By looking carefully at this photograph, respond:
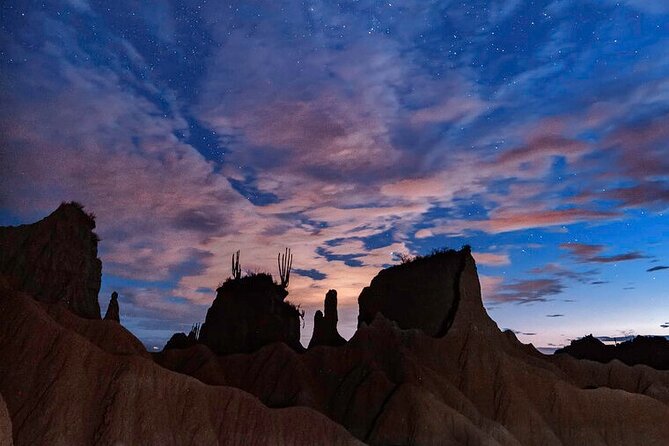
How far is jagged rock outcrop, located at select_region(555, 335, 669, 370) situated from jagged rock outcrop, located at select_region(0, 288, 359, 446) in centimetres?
7935

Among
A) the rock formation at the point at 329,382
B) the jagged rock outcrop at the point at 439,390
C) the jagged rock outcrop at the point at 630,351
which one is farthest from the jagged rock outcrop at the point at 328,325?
the jagged rock outcrop at the point at 630,351

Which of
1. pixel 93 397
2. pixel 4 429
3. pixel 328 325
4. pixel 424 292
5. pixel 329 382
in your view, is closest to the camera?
pixel 4 429

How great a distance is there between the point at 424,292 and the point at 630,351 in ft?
178

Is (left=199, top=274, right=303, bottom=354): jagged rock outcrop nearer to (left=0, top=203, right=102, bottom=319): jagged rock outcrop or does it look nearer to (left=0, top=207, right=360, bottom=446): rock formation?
(left=0, top=203, right=102, bottom=319): jagged rock outcrop

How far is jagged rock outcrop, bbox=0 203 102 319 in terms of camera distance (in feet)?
168

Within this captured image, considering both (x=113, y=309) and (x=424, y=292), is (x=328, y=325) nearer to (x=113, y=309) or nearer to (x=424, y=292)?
(x=424, y=292)

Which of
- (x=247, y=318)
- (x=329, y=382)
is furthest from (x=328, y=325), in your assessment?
(x=329, y=382)

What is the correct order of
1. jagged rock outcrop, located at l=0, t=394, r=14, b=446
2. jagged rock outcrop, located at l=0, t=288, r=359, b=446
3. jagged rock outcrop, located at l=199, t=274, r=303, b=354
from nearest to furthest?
jagged rock outcrop, located at l=0, t=394, r=14, b=446
jagged rock outcrop, located at l=0, t=288, r=359, b=446
jagged rock outcrop, located at l=199, t=274, r=303, b=354

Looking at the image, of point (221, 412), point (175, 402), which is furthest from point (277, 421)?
point (175, 402)

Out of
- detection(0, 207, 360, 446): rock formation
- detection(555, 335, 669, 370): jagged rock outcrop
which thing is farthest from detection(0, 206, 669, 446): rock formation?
detection(555, 335, 669, 370): jagged rock outcrop

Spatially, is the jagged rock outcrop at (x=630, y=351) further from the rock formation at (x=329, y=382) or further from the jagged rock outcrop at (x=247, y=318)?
the jagged rock outcrop at (x=247, y=318)

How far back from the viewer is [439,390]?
57562mm

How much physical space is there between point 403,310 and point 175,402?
41.0 metres

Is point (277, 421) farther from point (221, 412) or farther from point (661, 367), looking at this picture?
point (661, 367)
